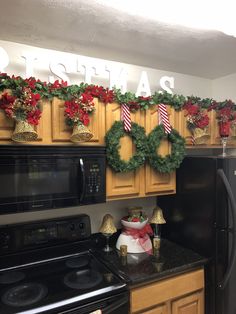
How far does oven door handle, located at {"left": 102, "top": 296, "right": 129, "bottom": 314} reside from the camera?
1.35 m

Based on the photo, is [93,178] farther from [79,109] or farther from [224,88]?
[224,88]

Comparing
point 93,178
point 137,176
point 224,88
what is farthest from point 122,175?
point 224,88

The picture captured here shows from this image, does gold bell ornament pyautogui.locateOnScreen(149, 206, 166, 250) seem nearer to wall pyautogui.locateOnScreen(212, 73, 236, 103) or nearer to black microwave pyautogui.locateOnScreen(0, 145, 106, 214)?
black microwave pyautogui.locateOnScreen(0, 145, 106, 214)

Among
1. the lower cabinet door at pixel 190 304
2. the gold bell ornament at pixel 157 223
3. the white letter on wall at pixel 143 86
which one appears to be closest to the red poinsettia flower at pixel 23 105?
the white letter on wall at pixel 143 86

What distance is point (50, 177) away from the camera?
1.50 metres

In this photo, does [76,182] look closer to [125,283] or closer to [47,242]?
[47,242]

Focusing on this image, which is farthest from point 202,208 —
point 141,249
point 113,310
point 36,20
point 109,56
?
point 36,20

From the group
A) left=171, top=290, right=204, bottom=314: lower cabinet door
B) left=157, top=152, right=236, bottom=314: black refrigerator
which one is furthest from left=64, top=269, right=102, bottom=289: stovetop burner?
left=157, top=152, right=236, bottom=314: black refrigerator

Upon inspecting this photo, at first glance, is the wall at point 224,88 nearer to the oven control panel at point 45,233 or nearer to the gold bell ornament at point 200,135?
the gold bell ornament at point 200,135

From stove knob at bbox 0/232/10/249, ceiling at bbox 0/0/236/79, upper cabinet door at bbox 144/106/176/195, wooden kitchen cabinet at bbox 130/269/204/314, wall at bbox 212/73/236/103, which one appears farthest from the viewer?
wall at bbox 212/73/236/103

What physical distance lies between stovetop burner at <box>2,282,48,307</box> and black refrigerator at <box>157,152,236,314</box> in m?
1.12

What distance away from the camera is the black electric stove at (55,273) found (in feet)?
4.26

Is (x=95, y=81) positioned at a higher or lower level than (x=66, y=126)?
higher

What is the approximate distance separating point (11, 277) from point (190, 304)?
121cm
